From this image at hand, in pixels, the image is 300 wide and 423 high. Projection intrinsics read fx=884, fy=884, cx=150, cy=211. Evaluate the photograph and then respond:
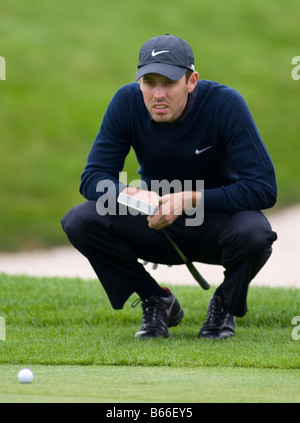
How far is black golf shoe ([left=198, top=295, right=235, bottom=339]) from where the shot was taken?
14.0 ft

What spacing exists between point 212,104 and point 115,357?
52.0 inches

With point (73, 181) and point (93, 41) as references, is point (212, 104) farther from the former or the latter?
point (93, 41)

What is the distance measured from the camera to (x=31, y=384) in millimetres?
2941

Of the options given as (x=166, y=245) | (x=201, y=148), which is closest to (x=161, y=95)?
(x=201, y=148)

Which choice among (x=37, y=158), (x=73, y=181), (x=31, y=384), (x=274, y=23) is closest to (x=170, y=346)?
(x=31, y=384)

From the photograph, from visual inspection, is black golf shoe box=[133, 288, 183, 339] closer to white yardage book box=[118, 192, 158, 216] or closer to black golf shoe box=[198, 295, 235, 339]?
black golf shoe box=[198, 295, 235, 339]

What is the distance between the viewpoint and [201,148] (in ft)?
13.8

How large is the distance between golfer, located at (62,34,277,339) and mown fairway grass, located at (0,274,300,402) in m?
0.28

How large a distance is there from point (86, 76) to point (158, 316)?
536 inches

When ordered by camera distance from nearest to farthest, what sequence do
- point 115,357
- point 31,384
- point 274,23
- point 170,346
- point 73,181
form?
point 31,384, point 115,357, point 170,346, point 73,181, point 274,23

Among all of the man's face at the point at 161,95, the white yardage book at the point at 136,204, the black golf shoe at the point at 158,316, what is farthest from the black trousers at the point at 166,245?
the man's face at the point at 161,95

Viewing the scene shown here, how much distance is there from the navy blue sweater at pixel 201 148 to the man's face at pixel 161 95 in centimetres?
12

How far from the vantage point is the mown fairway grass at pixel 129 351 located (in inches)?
111
